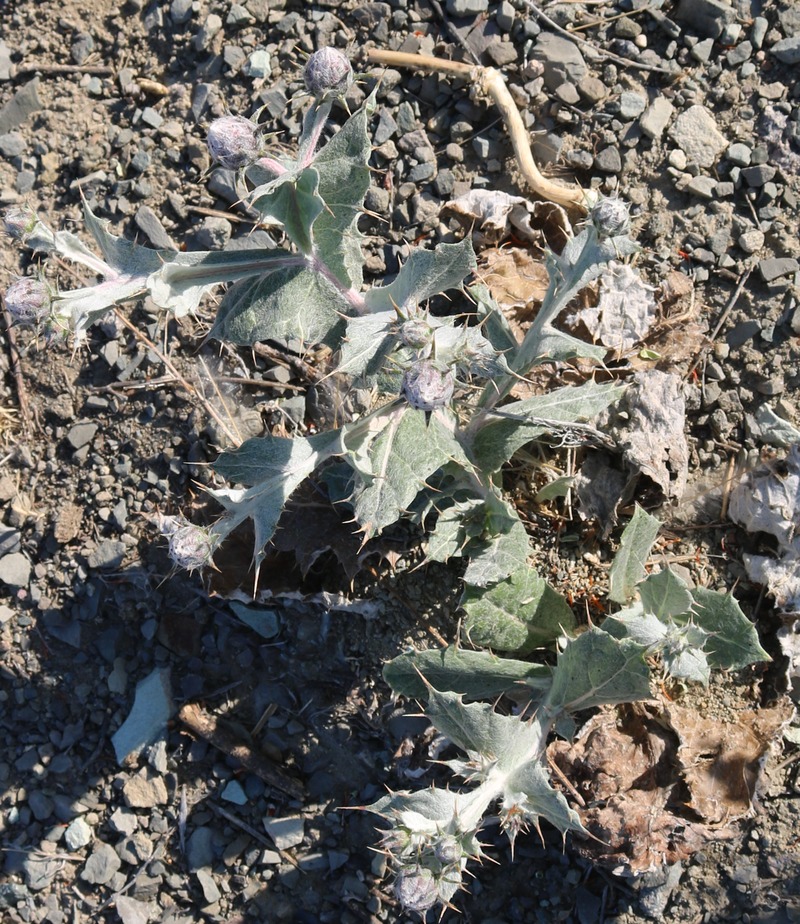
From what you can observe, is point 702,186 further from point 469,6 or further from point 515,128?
point 469,6

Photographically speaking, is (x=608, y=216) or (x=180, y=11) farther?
A: (x=180, y=11)

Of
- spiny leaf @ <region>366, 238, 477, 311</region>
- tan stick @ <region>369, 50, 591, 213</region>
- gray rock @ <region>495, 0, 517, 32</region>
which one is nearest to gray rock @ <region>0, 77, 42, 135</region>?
tan stick @ <region>369, 50, 591, 213</region>

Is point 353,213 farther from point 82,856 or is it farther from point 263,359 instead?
point 82,856

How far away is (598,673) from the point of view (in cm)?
344

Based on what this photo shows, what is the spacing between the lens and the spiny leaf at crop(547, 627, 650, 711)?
3344mm

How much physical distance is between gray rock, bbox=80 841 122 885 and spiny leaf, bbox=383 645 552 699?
70.6 inches

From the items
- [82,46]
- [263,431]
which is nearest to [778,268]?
[263,431]

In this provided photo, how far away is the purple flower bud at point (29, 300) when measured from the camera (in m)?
2.80

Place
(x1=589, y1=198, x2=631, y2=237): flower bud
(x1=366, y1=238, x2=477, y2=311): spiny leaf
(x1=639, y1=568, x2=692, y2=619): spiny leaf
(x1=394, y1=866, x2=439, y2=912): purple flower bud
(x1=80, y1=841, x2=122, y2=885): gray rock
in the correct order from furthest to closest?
(x1=80, y1=841, x2=122, y2=885): gray rock, (x1=639, y1=568, x2=692, y2=619): spiny leaf, (x1=366, y1=238, x2=477, y2=311): spiny leaf, (x1=589, y1=198, x2=631, y2=237): flower bud, (x1=394, y1=866, x2=439, y2=912): purple flower bud

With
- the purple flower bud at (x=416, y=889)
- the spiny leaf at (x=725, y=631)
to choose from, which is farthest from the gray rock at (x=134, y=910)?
the spiny leaf at (x=725, y=631)

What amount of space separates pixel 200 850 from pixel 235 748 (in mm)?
528

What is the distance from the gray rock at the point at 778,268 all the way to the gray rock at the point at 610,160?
2.92ft

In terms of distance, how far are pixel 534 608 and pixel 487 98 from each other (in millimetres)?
2637

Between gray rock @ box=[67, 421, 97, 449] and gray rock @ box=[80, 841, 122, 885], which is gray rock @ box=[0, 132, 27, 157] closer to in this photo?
gray rock @ box=[67, 421, 97, 449]
